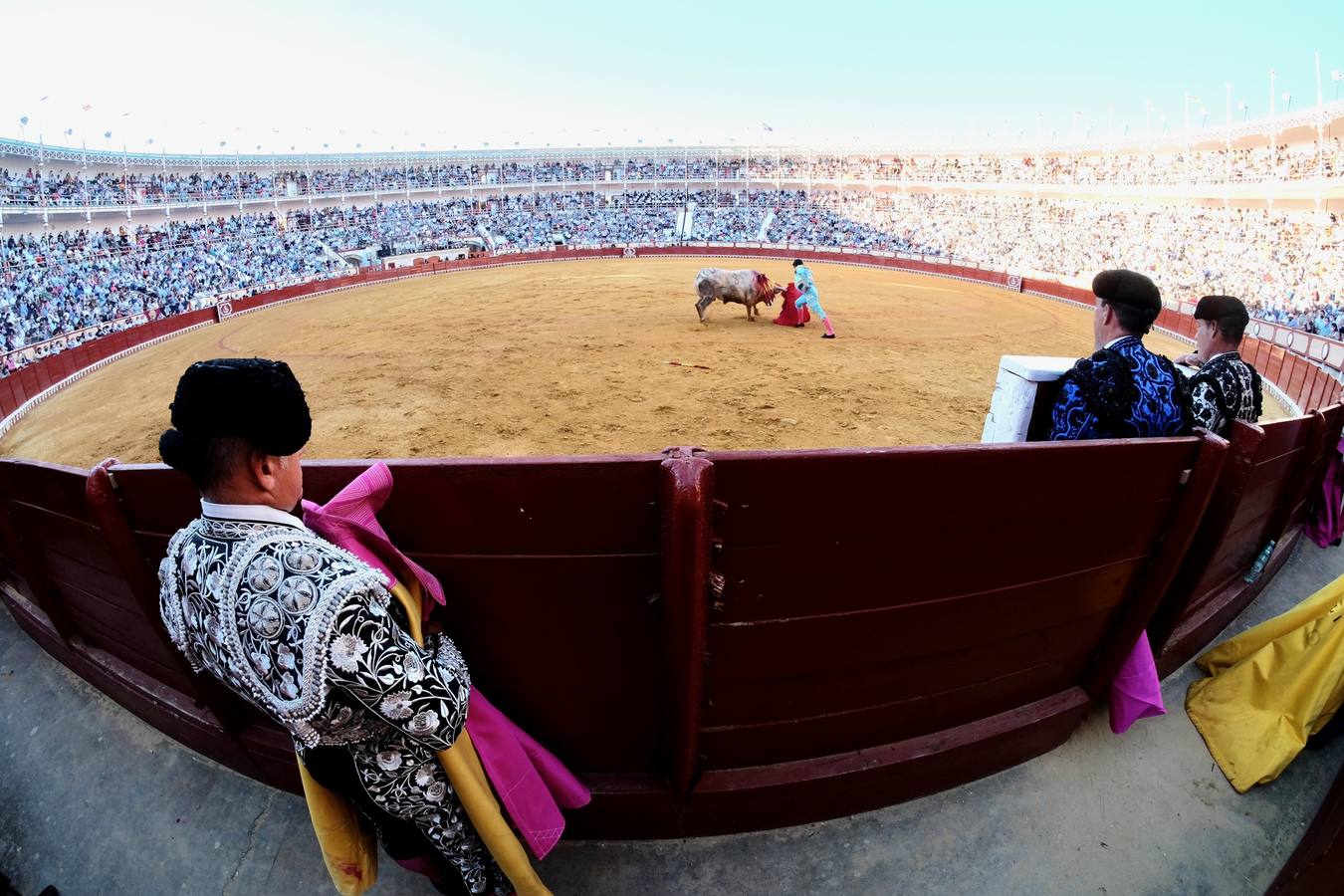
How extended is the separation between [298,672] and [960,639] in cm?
179

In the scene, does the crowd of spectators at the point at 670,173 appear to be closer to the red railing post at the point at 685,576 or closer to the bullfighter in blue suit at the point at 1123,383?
the bullfighter in blue suit at the point at 1123,383

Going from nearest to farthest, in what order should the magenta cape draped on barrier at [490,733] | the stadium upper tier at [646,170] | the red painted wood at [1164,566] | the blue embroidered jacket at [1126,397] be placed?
the magenta cape draped on barrier at [490,733] → the red painted wood at [1164,566] → the blue embroidered jacket at [1126,397] → the stadium upper tier at [646,170]

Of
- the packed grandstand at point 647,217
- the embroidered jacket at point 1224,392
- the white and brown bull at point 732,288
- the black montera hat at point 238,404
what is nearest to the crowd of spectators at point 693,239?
the packed grandstand at point 647,217

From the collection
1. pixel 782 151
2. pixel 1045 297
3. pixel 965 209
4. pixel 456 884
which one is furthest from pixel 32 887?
pixel 782 151

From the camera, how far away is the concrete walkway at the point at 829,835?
6.54ft

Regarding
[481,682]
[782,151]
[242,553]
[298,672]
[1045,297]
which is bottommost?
[1045,297]

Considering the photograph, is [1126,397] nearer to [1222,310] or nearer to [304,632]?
[1222,310]

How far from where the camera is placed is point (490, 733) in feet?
5.43

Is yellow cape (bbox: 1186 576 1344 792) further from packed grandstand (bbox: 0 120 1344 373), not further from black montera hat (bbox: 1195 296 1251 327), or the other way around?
packed grandstand (bbox: 0 120 1344 373)

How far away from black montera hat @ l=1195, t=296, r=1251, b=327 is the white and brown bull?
10504 millimetres

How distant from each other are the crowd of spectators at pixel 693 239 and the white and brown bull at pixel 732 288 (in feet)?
41.9

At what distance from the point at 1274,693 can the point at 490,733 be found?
9.75 feet

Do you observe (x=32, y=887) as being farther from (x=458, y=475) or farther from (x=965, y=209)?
(x=965, y=209)

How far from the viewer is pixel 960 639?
1.97 metres
